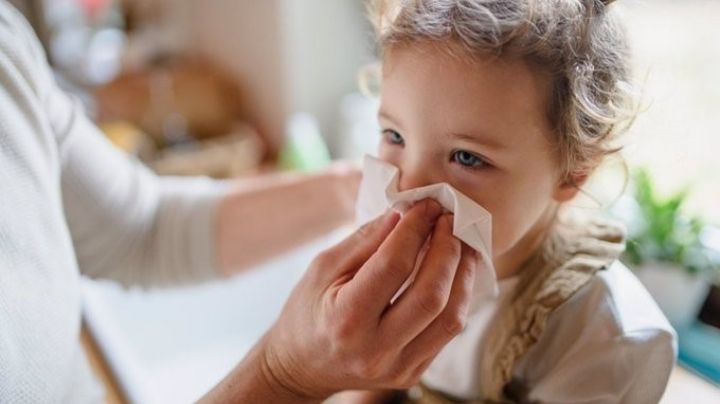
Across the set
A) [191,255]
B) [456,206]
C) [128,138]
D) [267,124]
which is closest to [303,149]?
[267,124]

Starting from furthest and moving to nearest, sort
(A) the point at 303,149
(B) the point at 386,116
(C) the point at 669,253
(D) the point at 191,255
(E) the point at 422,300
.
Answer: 1. (A) the point at 303,149
2. (D) the point at 191,255
3. (C) the point at 669,253
4. (B) the point at 386,116
5. (E) the point at 422,300

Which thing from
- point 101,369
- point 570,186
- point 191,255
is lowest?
point 101,369

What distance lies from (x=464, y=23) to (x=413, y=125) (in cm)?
9

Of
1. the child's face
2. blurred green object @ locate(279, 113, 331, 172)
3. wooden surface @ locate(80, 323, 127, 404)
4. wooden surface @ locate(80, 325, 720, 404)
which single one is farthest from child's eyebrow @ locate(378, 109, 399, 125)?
blurred green object @ locate(279, 113, 331, 172)

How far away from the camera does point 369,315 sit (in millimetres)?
481

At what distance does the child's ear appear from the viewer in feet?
1.95

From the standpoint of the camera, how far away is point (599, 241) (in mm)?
617

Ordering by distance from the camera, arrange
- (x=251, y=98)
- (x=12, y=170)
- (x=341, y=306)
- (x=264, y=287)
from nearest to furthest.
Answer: (x=341, y=306) < (x=12, y=170) < (x=264, y=287) < (x=251, y=98)

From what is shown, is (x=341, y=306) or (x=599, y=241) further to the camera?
(x=599, y=241)

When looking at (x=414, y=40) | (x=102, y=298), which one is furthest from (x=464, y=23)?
(x=102, y=298)

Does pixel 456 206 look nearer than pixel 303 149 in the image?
Yes

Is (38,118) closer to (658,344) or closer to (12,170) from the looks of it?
(12,170)

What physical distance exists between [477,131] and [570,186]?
127 millimetres

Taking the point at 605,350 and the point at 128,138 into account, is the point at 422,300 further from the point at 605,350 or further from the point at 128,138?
the point at 128,138
